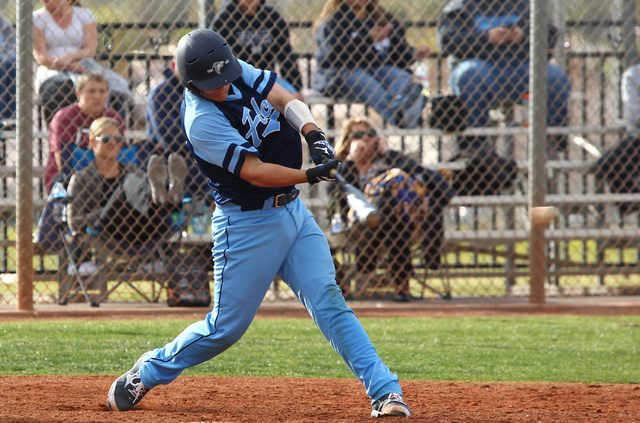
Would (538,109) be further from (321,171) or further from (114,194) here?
(321,171)

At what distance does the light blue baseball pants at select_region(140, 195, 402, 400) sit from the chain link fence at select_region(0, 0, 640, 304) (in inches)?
106

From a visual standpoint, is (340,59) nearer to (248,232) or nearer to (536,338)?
(536,338)

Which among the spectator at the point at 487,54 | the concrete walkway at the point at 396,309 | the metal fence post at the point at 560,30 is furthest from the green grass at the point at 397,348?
the metal fence post at the point at 560,30

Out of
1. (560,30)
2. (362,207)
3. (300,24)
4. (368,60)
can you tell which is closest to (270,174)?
(362,207)

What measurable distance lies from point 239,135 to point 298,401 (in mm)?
1255

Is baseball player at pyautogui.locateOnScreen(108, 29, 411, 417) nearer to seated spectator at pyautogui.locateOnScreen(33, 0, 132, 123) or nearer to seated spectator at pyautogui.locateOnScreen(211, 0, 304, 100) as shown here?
seated spectator at pyautogui.locateOnScreen(211, 0, 304, 100)

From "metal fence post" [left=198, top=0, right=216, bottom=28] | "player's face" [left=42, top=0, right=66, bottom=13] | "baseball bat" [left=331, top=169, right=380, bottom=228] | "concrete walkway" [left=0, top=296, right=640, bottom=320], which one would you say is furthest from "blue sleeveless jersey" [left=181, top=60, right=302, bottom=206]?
"player's face" [left=42, top=0, right=66, bottom=13]

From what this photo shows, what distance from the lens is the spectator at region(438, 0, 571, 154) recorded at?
687 cm

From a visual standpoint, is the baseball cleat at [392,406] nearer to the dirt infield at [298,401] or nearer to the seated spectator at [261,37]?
the dirt infield at [298,401]

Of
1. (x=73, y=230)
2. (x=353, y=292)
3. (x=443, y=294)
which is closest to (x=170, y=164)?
(x=73, y=230)

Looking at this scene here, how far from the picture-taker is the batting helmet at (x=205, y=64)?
2.78 meters

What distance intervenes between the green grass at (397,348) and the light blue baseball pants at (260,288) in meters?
1.03

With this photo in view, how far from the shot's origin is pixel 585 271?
22.0 ft

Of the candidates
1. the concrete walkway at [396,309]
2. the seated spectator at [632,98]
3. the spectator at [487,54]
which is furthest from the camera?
the seated spectator at [632,98]
